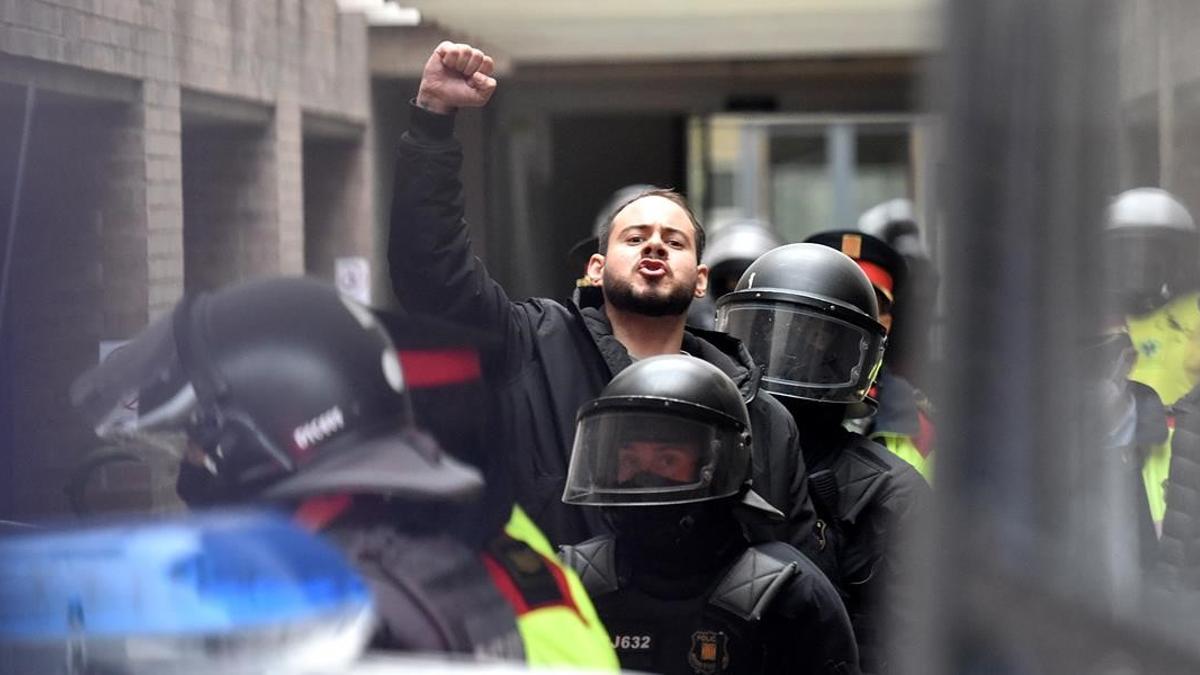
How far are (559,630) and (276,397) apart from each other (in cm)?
36

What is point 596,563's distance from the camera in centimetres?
243

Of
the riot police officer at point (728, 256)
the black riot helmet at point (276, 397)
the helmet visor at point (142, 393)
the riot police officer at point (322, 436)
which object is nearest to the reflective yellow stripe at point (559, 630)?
the riot police officer at point (322, 436)

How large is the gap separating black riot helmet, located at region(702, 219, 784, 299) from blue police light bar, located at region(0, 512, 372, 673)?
196 inches

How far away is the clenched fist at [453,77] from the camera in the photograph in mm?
2054

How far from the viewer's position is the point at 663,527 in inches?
105

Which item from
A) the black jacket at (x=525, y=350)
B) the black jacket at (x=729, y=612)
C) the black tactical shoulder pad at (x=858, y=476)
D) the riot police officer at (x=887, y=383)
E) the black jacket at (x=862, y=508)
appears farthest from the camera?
the riot police officer at (x=887, y=383)

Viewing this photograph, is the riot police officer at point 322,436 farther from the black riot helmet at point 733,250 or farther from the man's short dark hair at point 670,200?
the black riot helmet at point 733,250

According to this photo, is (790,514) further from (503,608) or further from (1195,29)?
(1195,29)

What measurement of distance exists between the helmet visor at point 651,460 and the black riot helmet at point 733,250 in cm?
386

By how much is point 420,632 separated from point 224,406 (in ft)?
0.90

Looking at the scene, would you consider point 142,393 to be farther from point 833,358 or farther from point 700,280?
point 833,358

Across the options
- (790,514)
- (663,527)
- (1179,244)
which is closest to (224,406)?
(1179,244)

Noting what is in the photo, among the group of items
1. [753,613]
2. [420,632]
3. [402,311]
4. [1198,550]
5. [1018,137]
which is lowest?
[753,613]

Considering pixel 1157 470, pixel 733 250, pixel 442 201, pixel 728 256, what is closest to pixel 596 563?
pixel 442 201
